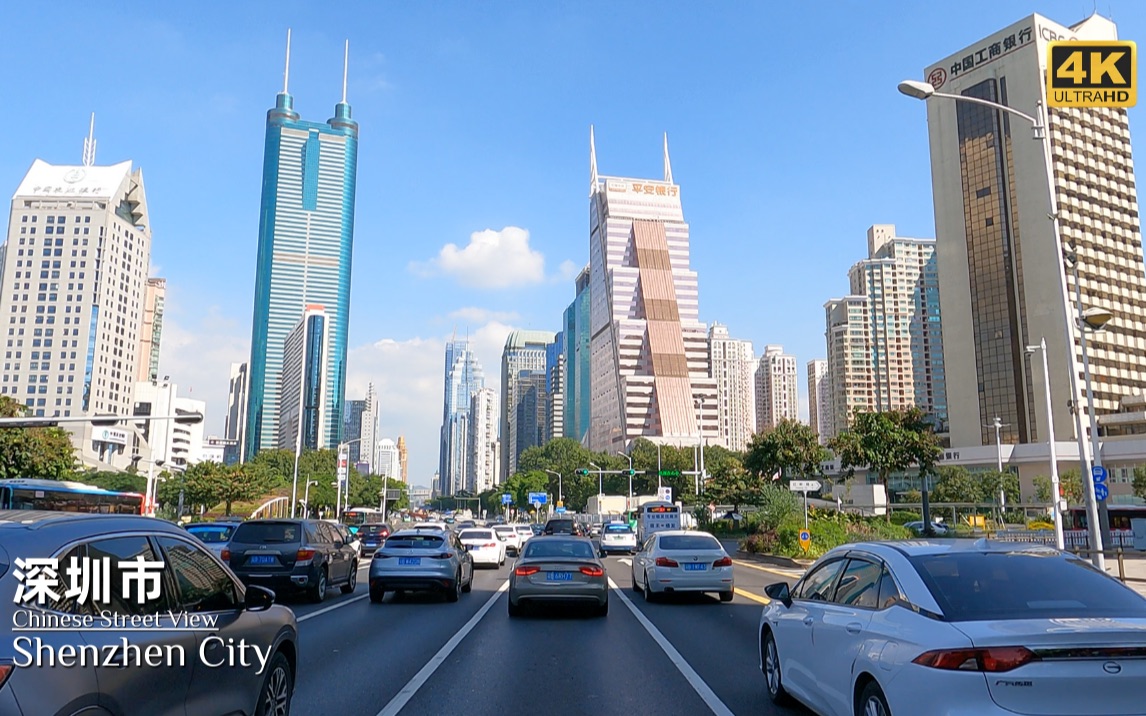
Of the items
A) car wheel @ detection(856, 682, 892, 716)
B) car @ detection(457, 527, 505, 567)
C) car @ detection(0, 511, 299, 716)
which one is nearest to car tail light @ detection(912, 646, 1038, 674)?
car wheel @ detection(856, 682, 892, 716)

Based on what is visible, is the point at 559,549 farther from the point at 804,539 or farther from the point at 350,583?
the point at 804,539

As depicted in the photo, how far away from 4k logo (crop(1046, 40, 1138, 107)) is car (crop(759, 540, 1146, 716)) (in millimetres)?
A: 13844

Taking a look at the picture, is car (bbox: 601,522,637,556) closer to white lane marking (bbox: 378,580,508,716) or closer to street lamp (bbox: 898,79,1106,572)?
street lamp (bbox: 898,79,1106,572)

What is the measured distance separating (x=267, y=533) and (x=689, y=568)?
8.60 meters

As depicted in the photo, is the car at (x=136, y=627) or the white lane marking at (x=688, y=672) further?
the white lane marking at (x=688, y=672)

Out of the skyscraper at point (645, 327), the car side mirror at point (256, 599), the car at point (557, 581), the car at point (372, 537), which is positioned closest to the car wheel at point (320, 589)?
the car at point (557, 581)

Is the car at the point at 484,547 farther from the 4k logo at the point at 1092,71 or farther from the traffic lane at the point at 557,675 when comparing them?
the 4k logo at the point at 1092,71

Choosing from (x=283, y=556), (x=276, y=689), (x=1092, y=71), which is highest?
(x=1092, y=71)

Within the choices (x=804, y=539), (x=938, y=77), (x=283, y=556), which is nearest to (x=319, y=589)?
(x=283, y=556)

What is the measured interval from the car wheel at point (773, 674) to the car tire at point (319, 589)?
11360 millimetres

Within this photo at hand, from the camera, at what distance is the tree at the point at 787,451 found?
181 feet

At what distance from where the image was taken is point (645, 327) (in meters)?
172

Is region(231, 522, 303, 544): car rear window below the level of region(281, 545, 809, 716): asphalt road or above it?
above

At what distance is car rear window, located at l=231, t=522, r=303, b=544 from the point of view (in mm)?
16906
